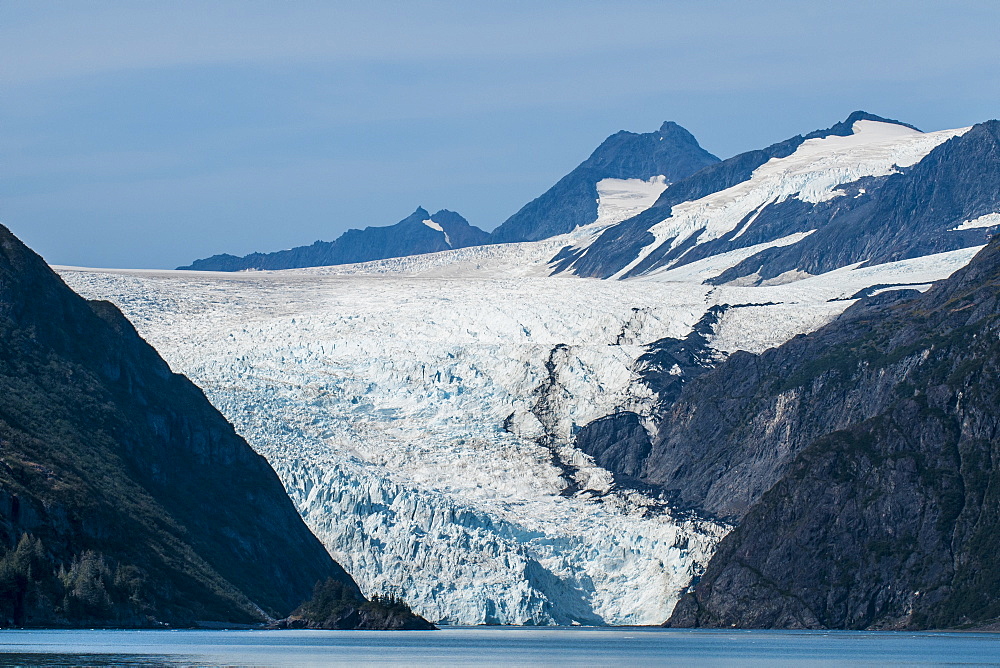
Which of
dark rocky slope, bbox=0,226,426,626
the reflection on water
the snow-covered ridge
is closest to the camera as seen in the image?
the reflection on water

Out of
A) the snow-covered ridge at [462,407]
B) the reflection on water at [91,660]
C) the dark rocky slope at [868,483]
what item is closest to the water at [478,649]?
the reflection on water at [91,660]

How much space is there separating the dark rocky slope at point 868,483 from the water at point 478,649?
8280 millimetres

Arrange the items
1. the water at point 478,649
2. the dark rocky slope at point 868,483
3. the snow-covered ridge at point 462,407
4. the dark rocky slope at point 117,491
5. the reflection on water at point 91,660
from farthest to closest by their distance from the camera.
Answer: the snow-covered ridge at point 462,407 < the dark rocky slope at point 868,483 < the dark rocky slope at point 117,491 < the water at point 478,649 < the reflection on water at point 91,660

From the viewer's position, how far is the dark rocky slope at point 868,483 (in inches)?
4707

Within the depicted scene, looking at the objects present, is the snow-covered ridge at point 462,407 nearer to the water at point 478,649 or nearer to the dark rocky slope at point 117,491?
the dark rocky slope at point 117,491

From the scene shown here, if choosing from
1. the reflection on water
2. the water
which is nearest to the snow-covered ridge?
the water

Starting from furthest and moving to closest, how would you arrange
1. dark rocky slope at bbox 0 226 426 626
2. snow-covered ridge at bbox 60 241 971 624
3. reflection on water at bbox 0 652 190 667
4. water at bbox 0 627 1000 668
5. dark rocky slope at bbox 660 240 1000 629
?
snow-covered ridge at bbox 60 241 971 624
dark rocky slope at bbox 660 240 1000 629
dark rocky slope at bbox 0 226 426 626
water at bbox 0 627 1000 668
reflection on water at bbox 0 652 190 667

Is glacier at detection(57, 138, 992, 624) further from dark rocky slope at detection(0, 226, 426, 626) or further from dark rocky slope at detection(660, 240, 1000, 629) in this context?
dark rocky slope at detection(0, 226, 426, 626)

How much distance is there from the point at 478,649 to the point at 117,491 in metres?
27.7

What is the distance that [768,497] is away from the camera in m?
132

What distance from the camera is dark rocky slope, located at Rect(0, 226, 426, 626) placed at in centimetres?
8619

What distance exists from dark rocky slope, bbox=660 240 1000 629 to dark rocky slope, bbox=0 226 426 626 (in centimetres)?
3433

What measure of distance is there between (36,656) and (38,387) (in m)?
45.1

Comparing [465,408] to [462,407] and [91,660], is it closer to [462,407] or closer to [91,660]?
[462,407]
